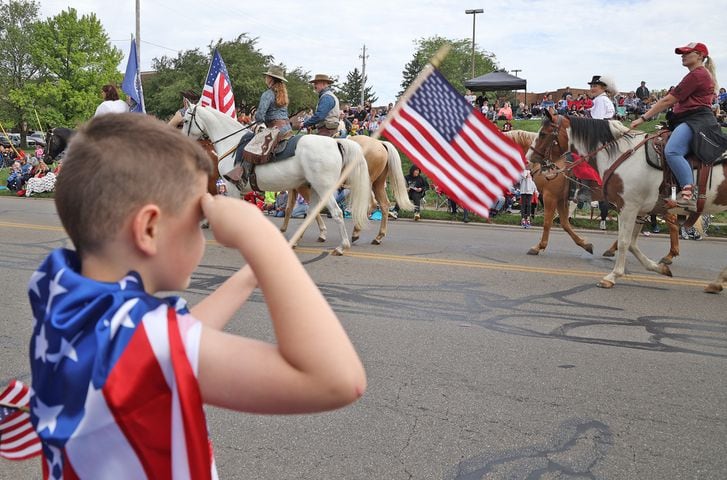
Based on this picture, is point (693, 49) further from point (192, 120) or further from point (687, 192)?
point (192, 120)

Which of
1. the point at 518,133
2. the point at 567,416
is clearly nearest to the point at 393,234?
the point at 518,133

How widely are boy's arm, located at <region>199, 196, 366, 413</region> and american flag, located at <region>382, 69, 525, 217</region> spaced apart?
1.37m

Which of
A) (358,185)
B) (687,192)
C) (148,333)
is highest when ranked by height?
(148,333)

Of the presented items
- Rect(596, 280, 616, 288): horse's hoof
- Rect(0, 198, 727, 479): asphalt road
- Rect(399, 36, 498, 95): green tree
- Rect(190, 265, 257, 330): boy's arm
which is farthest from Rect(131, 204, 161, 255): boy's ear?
Rect(399, 36, 498, 95): green tree

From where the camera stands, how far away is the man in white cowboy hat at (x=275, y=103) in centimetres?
988

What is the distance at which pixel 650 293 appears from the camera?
7.73 meters

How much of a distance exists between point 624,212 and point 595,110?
3.53 metres

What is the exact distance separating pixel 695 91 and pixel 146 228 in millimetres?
8077

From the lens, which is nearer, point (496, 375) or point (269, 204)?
point (496, 375)

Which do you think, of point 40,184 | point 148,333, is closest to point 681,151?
point 148,333

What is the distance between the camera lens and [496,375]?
4.75 meters

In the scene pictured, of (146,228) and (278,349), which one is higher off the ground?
(146,228)

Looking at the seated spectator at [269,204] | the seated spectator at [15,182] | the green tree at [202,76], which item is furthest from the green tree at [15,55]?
the seated spectator at [269,204]

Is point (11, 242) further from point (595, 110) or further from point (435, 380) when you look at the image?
point (595, 110)
